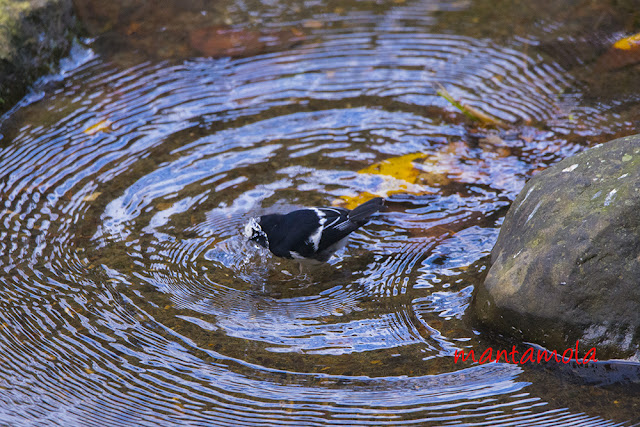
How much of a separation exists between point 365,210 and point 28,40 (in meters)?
4.73

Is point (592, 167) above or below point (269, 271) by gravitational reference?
above

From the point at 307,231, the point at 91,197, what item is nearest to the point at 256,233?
the point at 307,231

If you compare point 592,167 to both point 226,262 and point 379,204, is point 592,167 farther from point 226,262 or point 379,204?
point 226,262

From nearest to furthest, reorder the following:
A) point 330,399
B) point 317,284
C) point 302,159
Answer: point 330,399 → point 317,284 → point 302,159

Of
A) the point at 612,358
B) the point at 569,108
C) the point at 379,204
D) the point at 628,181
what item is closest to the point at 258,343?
the point at 379,204

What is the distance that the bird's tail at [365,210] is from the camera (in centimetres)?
529

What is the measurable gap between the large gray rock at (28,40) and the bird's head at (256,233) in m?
3.68

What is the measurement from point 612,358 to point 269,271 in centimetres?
260

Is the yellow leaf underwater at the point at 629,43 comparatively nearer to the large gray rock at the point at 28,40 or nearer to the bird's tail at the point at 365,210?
the bird's tail at the point at 365,210

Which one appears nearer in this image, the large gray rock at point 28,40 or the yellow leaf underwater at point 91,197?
the yellow leaf underwater at point 91,197

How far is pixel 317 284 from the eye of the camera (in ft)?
17.1

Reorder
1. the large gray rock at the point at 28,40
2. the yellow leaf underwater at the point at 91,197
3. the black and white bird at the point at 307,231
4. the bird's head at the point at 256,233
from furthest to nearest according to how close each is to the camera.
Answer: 1. the large gray rock at the point at 28,40
2. the yellow leaf underwater at the point at 91,197
3. the bird's head at the point at 256,233
4. the black and white bird at the point at 307,231

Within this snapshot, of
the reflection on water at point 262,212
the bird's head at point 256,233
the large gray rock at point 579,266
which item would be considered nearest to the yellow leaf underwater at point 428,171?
the reflection on water at point 262,212

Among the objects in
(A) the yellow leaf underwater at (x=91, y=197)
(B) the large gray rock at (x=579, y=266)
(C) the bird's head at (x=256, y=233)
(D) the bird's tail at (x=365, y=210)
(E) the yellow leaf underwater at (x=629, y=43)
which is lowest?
(A) the yellow leaf underwater at (x=91, y=197)
